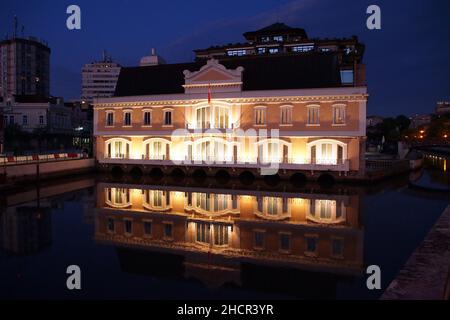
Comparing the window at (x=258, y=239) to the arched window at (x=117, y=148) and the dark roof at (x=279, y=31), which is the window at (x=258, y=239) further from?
the dark roof at (x=279, y=31)

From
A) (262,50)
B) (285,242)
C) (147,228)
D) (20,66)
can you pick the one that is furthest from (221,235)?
(20,66)

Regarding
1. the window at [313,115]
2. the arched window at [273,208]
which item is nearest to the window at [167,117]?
the window at [313,115]

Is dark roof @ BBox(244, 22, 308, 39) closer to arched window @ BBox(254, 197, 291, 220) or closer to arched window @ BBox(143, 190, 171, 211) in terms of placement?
arched window @ BBox(143, 190, 171, 211)

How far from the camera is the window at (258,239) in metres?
14.9

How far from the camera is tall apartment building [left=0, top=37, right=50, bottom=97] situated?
320ft

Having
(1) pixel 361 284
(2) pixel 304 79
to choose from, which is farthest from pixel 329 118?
(1) pixel 361 284

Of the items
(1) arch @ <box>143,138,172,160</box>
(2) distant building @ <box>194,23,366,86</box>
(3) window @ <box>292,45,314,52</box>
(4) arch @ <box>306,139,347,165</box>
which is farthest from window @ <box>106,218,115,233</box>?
Result: (3) window @ <box>292,45,314,52</box>

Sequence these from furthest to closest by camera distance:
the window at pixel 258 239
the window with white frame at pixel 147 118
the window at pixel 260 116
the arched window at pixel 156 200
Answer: the window with white frame at pixel 147 118, the window at pixel 260 116, the arched window at pixel 156 200, the window at pixel 258 239

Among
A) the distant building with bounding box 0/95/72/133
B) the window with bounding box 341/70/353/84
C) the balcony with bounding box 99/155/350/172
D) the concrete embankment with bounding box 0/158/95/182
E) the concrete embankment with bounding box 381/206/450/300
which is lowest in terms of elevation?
the concrete embankment with bounding box 381/206/450/300

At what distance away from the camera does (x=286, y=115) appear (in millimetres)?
33750

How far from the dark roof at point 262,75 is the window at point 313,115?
7.48ft

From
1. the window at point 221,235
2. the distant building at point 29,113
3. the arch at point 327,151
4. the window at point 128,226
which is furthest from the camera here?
the distant building at point 29,113

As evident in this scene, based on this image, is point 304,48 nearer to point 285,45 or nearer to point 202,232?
point 285,45

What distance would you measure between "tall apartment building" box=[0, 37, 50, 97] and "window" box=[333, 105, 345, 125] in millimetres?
87699
